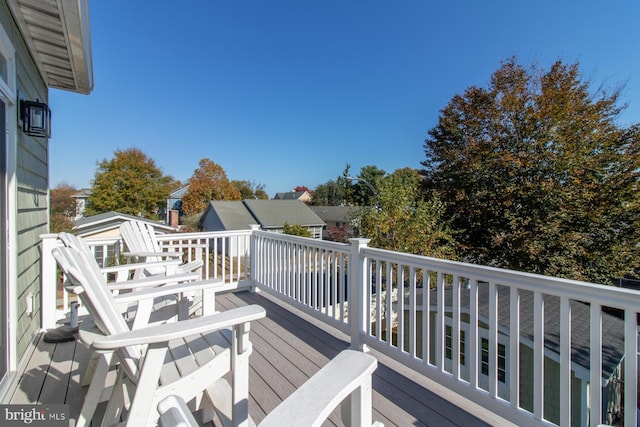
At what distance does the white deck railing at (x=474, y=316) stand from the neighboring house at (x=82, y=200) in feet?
101

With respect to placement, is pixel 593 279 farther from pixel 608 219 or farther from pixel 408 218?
pixel 408 218

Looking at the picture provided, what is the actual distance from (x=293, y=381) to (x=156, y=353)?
1.42m

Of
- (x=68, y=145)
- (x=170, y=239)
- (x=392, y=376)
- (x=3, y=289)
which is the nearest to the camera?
(x=3, y=289)

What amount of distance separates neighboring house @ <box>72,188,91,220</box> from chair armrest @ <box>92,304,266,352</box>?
3372 cm

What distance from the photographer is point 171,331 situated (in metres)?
1.13

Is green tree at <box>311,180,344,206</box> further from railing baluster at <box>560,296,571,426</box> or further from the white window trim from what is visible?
railing baluster at <box>560,296,571,426</box>

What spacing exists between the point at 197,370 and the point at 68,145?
25656 millimetres

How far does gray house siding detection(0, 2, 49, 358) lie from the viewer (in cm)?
242

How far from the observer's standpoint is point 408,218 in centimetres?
862

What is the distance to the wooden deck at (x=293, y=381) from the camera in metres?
1.94

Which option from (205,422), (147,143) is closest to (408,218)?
(205,422)

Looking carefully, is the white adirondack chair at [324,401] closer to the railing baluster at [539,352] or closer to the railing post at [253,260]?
the railing baluster at [539,352]

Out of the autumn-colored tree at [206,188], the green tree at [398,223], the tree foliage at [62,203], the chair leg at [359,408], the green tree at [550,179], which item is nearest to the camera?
the chair leg at [359,408]

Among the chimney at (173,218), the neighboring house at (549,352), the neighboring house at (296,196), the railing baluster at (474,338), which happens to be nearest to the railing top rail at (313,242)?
the railing baluster at (474,338)
